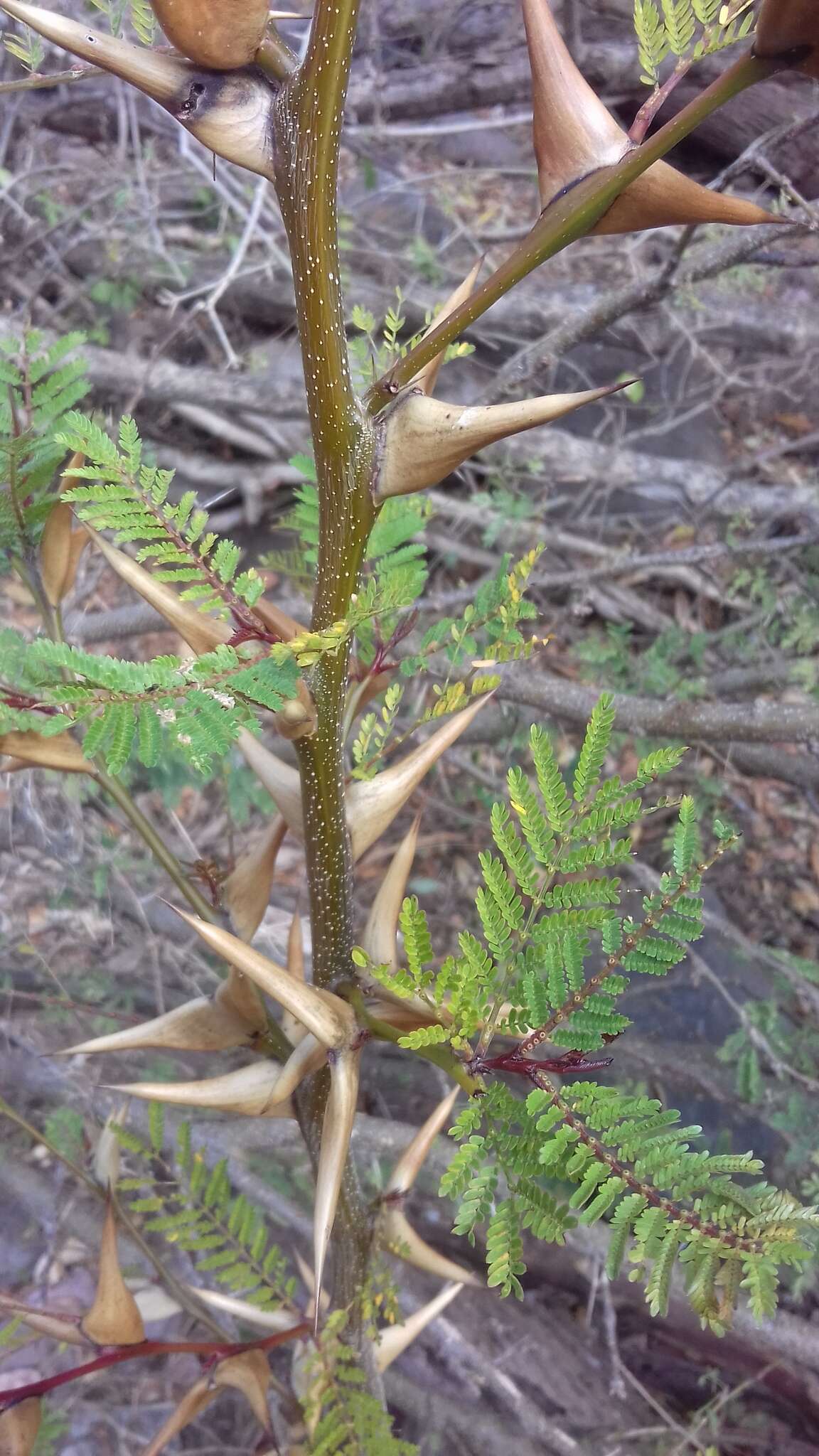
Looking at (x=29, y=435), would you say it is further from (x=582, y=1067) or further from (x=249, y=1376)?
(x=249, y=1376)

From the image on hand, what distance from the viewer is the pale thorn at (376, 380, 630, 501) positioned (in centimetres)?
36

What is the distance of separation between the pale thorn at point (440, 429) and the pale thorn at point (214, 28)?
0.15 metres

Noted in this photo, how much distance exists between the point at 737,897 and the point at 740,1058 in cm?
78

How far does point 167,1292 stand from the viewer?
103 centimetres

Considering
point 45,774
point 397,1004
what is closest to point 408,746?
point 45,774

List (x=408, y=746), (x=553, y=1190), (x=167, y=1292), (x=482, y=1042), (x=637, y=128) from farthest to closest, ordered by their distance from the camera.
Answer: (x=408, y=746) → (x=553, y=1190) → (x=167, y=1292) → (x=482, y=1042) → (x=637, y=128)

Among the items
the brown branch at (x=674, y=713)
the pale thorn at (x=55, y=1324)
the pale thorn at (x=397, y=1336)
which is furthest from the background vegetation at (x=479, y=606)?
the pale thorn at (x=397, y=1336)

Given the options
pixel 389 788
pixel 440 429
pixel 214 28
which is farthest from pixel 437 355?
pixel 389 788

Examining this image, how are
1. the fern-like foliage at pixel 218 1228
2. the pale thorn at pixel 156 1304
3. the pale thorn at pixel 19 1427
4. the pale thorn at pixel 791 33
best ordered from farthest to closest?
the pale thorn at pixel 156 1304 < the fern-like foliage at pixel 218 1228 < the pale thorn at pixel 19 1427 < the pale thorn at pixel 791 33

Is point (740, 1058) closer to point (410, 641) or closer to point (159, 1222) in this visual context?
point (410, 641)

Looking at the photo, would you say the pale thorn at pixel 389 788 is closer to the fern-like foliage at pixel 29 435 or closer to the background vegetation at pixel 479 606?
the background vegetation at pixel 479 606

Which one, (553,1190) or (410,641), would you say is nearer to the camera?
(553,1190)

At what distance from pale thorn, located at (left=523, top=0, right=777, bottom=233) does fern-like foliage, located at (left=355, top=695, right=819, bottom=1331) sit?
22cm

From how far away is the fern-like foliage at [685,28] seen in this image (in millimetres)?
385
